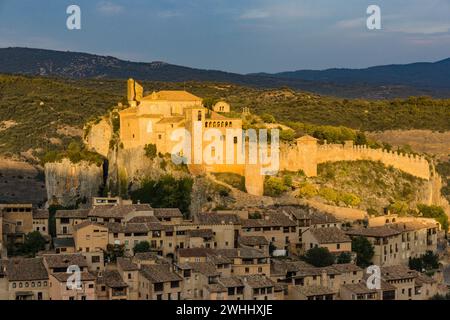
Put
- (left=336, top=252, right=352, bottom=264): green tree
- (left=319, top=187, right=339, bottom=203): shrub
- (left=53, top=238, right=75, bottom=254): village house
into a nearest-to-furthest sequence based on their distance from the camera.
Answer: (left=53, top=238, right=75, bottom=254): village house → (left=336, top=252, right=352, bottom=264): green tree → (left=319, top=187, right=339, bottom=203): shrub

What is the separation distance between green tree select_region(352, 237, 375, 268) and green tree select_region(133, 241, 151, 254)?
283 inches

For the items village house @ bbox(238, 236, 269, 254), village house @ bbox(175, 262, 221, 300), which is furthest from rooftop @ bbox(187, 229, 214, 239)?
village house @ bbox(175, 262, 221, 300)

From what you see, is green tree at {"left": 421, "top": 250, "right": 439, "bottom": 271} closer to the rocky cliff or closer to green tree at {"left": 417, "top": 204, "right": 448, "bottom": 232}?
green tree at {"left": 417, "top": 204, "right": 448, "bottom": 232}

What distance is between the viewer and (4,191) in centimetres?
6228

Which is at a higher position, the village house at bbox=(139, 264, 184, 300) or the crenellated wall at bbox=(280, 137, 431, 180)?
the crenellated wall at bbox=(280, 137, 431, 180)

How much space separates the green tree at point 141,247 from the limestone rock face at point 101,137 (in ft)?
37.0

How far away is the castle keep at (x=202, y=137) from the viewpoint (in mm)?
45312

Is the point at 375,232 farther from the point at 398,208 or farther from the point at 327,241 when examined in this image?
the point at 398,208

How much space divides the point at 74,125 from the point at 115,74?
40.7 metres

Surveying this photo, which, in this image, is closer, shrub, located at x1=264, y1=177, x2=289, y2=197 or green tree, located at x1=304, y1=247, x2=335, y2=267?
green tree, located at x1=304, y1=247, x2=335, y2=267

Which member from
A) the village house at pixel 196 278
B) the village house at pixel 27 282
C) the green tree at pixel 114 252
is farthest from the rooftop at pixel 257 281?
the village house at pixel 27 282

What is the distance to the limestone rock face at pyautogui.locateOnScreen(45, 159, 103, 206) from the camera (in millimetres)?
48062

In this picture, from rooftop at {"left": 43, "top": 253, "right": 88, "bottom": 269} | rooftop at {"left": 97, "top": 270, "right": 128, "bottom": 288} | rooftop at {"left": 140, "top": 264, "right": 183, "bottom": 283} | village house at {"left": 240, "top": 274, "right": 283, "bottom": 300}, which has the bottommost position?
village house at {"left": 240, "top": 274, "right": 283, "bottom": 300}
